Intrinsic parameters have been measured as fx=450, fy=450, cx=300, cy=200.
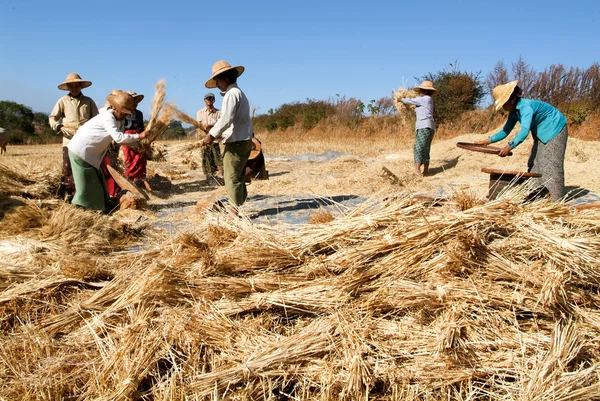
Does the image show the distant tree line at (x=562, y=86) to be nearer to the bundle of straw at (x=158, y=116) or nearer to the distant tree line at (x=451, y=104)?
the distant tree line at (x=451, y=104)

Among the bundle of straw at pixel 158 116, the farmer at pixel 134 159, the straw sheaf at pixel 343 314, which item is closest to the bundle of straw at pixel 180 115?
the bundle of straw at pixel 158 116

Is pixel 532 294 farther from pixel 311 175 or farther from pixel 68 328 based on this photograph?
pixel 311 175

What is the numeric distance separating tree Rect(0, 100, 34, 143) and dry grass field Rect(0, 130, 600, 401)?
70.1 ft

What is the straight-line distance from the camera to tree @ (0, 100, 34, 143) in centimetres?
2086

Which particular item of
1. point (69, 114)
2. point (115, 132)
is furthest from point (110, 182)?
point (115, 132)

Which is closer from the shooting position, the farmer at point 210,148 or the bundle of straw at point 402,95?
the farmer at point 210,148

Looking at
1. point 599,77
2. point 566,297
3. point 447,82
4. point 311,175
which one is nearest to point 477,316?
point 566,297

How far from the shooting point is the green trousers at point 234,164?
455 cm

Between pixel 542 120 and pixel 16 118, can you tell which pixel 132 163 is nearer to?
pixel 542 120

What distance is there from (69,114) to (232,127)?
8.11 ft

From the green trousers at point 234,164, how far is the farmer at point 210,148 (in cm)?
255

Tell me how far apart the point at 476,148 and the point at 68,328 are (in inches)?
138

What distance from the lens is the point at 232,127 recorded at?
442 cm

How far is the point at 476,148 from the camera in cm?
408
